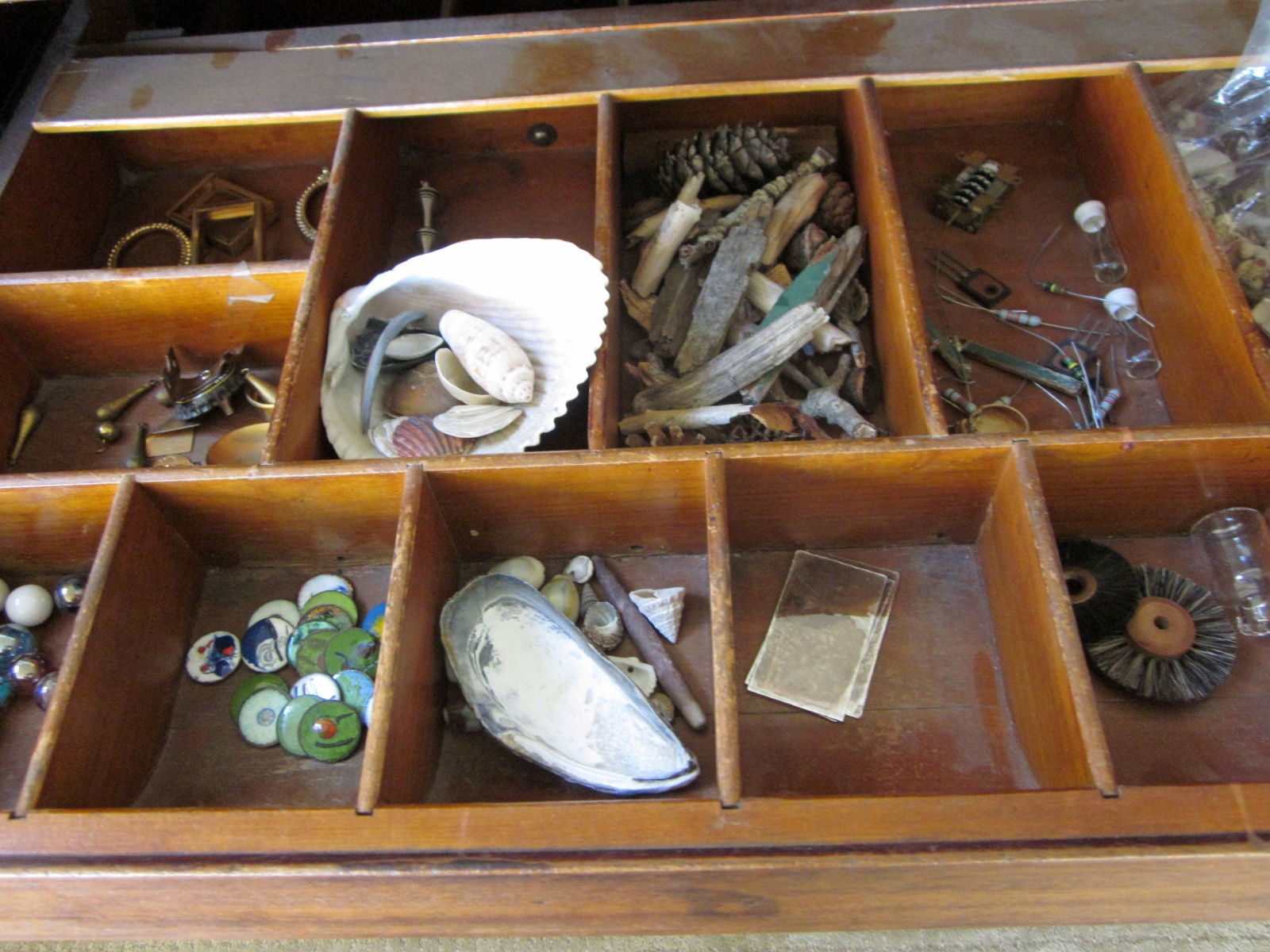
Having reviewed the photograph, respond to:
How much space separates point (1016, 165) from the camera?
4.85 ft

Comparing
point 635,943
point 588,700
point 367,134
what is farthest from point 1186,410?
point 367,134

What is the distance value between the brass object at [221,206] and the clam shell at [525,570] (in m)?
0.77

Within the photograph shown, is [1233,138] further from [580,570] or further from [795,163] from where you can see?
[580,570]

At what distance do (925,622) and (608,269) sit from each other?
2.07ft

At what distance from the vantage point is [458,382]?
1240mm

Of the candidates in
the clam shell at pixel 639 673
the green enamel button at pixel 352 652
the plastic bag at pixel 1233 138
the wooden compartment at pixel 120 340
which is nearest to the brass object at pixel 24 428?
the wooden compartment at pixel 120 340

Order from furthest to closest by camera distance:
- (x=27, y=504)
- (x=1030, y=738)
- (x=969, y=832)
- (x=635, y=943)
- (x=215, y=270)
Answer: (x=635, y=943), (x=215, y=270), (x=27, y=504), (x=1030, y=738), (x=969, y=832)

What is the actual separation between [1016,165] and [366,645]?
1258 millimetres

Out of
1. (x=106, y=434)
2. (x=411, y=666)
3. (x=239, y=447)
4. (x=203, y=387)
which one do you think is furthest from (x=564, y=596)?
(x=106, y=434)

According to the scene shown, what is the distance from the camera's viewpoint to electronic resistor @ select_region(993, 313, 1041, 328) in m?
1.32

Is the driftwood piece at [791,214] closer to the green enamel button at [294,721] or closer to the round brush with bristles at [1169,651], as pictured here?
the round brush with bristles at [1169,651]

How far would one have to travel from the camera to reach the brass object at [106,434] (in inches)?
52.4

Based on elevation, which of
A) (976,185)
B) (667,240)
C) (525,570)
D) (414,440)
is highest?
(976,185)

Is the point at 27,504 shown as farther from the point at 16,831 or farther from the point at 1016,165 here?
the point at 1016,165
